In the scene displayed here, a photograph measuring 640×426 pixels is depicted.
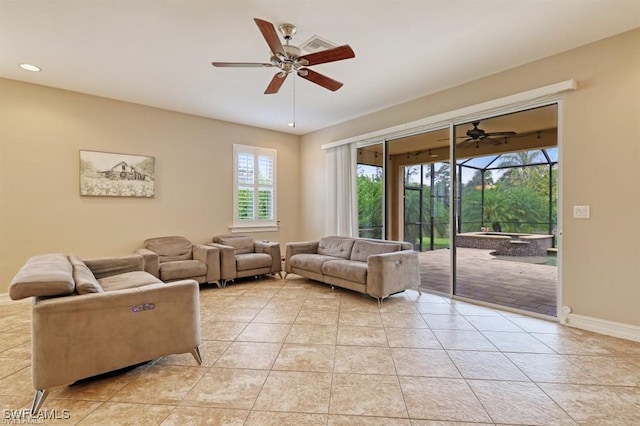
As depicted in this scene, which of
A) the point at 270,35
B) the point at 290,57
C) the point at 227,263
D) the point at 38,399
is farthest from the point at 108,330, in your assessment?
the point at 227,263

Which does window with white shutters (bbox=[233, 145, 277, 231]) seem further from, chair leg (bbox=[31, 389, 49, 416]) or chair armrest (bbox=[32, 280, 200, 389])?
chair leg (bbox=[31, 389, 49, 416])

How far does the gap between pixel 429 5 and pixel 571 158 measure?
85.2 inches

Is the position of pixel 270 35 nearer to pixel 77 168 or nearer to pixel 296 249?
pixel 296 249

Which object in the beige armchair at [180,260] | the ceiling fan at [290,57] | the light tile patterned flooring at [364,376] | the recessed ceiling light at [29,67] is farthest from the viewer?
the beige armchair at [180,260]

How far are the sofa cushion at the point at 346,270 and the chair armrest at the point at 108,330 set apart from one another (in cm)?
219

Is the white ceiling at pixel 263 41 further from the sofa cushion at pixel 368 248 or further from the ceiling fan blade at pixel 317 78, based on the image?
the sofa cushion at pixel 368 248

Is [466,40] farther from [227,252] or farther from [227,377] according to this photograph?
[227,252]

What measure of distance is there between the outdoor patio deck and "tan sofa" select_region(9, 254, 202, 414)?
362 cm

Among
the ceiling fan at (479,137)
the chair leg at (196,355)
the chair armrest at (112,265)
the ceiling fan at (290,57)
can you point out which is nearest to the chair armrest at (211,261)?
the chair armrest at (112,265)

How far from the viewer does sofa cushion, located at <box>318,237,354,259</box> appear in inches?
195

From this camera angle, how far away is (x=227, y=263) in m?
4.78

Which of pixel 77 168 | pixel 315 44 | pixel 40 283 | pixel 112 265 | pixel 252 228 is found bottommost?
pixel 112 265

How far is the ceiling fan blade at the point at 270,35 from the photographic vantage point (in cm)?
217

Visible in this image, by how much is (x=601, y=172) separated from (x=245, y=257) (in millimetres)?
4620
